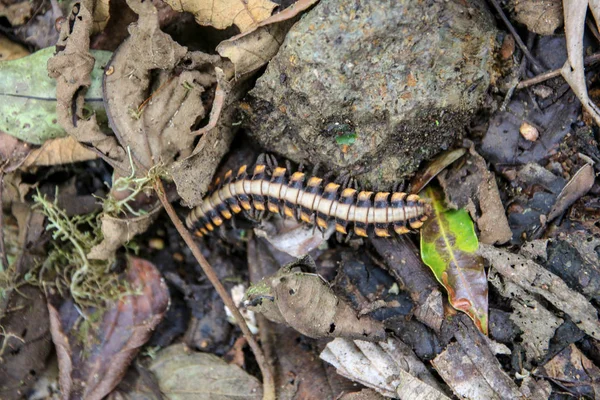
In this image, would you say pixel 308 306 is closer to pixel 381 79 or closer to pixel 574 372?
pixel 381 79

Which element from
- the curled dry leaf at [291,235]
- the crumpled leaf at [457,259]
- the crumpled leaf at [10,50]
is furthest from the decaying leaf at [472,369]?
the crumpled leaf at [10,50]

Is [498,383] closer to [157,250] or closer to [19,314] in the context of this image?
[157,250]

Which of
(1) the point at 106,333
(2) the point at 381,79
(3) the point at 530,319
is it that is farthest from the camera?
(1) the point at 106,333

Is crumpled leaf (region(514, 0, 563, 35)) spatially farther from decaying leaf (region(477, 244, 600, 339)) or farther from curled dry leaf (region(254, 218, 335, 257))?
curled dry leaf (region(254, 218, 335, 257))

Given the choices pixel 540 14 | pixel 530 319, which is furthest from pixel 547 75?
pixel 530 319

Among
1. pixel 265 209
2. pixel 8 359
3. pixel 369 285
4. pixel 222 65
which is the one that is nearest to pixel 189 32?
pixel 222 65
